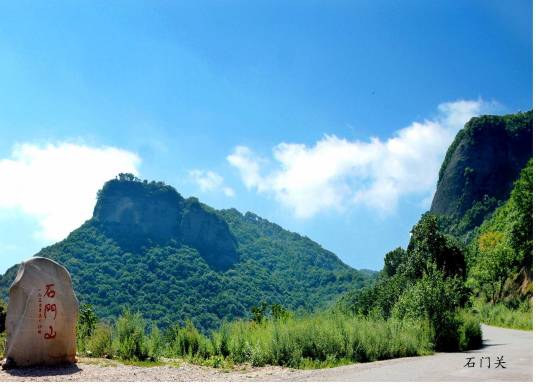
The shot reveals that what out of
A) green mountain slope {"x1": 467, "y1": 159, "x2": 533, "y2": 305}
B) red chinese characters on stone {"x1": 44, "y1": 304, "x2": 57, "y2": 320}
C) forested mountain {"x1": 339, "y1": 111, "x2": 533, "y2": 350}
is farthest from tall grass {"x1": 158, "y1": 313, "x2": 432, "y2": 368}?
green mountain slope {"x1": 467, "y1": 159, "x2": 533, "y2": 305}

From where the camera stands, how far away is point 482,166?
84500 mm

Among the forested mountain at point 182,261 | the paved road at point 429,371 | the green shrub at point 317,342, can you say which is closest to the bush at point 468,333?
the green shrub at point 317,342

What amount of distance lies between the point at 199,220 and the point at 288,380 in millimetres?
98778

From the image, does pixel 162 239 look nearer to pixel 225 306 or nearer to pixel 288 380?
pixel 225 306

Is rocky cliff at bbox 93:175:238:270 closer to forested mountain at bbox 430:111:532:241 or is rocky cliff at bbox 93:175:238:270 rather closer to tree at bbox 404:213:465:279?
forested mountain at bbox 430:111:532:241

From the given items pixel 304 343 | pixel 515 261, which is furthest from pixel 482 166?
pixel 304 343

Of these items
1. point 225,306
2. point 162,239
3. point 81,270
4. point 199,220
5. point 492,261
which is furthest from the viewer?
point 199,220

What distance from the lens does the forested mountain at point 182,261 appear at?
64.1 m

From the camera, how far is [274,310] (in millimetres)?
18844

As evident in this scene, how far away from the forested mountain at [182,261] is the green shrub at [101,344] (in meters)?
40.6

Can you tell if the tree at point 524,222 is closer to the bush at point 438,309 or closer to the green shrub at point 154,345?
the bush at point 438,309

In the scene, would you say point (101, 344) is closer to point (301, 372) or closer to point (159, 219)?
point (301, 372)

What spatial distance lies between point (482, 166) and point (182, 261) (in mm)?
48916

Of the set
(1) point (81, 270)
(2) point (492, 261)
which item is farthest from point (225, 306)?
(2) point (492, 261)
